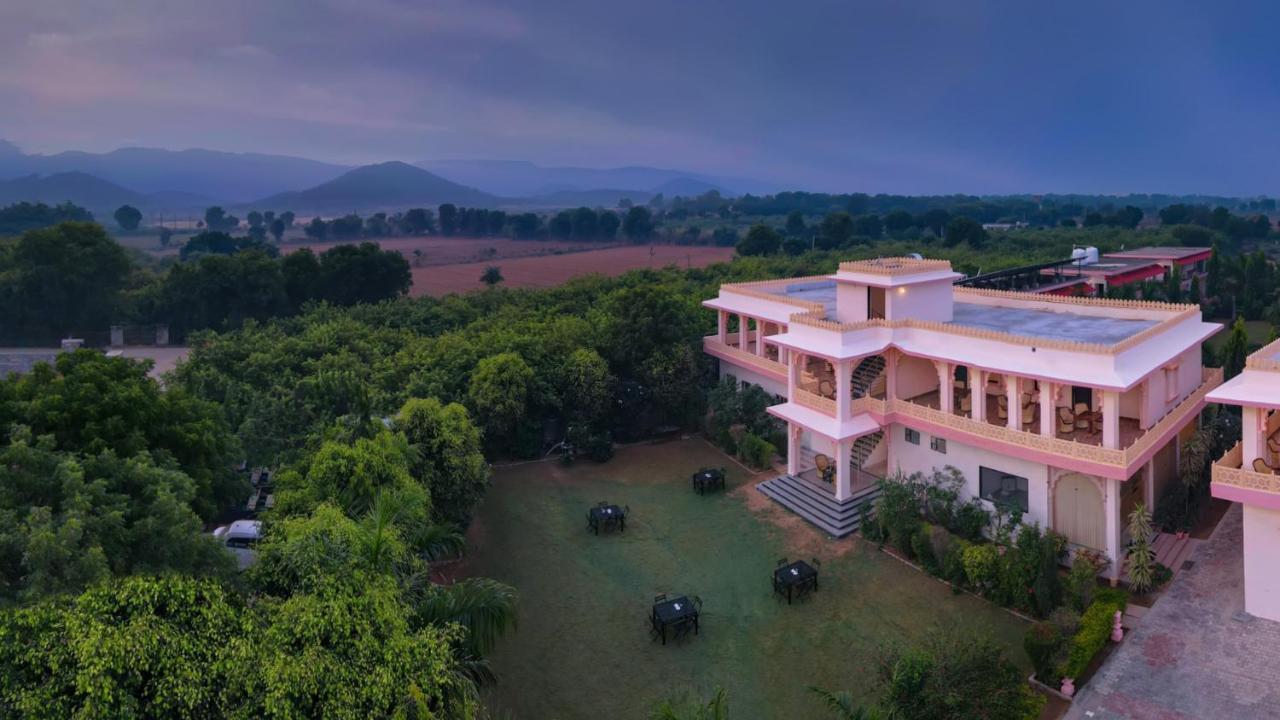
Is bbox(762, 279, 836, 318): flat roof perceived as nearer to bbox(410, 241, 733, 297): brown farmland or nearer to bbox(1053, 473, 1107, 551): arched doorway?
bbox(1053, 473, 1107, 551): arched doorway

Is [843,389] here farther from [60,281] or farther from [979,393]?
[60,281]

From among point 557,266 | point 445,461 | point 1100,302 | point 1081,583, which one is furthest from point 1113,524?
point 557,266

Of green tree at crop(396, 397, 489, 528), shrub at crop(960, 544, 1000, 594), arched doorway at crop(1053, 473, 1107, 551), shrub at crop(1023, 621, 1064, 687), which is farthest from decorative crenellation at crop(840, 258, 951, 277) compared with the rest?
green tree at crop(396, 397, 489, 528)

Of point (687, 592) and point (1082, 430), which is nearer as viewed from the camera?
point (687, 592)

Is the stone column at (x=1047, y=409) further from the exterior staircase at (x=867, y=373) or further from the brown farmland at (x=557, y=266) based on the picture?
the brown farmland at (x=557, y=266)

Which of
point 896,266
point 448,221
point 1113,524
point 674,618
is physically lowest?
point 674,618

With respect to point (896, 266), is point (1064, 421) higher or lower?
lower

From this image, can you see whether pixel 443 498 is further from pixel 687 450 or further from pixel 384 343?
pixel 384 343
